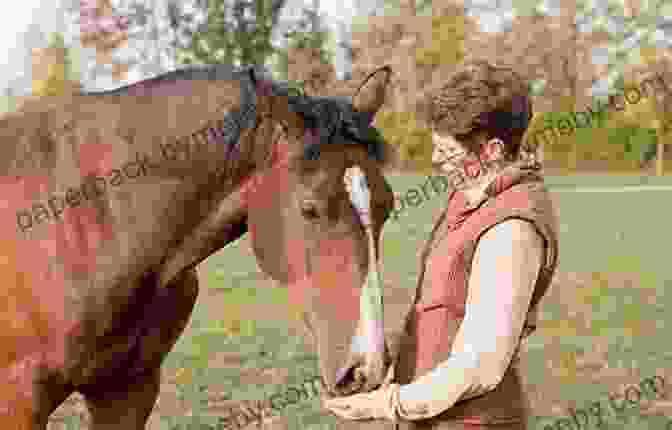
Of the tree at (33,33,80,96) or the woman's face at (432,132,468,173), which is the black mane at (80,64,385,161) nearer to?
the woman's face at (432,132,468,173)

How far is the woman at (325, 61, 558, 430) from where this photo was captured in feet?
6.36

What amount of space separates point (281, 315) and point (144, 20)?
932cm

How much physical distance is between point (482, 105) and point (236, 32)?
11615 millimetres

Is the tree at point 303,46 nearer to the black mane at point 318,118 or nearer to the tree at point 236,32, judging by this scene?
the tree at point 236,32

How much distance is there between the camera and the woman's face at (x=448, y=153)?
2160mm

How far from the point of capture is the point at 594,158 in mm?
42875

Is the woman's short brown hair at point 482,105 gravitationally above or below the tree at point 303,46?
above

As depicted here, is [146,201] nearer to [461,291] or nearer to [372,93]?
[372,93]

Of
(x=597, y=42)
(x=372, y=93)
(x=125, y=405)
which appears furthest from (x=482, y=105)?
(x=597, y=42)

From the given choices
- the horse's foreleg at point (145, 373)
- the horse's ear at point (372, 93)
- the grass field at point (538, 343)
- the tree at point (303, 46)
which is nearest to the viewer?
the horse's ear at point (372, 93)

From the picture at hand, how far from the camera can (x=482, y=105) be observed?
2064 millimetres

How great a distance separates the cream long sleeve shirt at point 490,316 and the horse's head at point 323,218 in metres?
0.33

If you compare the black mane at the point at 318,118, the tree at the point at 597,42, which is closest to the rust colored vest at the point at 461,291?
the black mane at the point at 318,118

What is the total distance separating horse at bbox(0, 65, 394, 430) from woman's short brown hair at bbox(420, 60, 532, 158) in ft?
1.58
